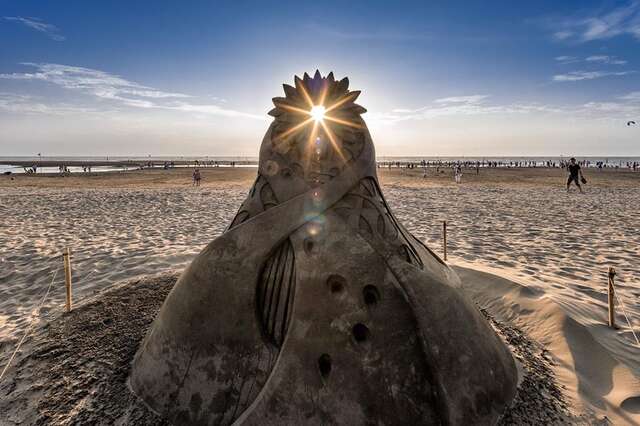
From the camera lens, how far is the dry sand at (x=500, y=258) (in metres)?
4.21

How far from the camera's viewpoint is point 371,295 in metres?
2.74

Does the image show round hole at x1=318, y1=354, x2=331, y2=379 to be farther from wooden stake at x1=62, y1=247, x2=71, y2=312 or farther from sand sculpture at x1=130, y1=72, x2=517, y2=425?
Answer: wooden stake at x1=62, y1=247, x2=71, y2=312

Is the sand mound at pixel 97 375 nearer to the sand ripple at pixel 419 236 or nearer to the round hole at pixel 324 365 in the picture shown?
the sand ripple at pixel 419 236

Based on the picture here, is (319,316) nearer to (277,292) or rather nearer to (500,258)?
(277,292)

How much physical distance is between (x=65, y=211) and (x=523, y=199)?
2428 centimetres

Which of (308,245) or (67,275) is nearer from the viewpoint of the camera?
(308,245)

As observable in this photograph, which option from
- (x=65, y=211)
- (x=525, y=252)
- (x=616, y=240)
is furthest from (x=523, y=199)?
(x=65, y=211)

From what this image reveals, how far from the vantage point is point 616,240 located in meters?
9.91

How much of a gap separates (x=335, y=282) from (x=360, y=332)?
42cm

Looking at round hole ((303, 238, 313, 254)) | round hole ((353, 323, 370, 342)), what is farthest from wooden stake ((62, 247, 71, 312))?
round hole ((353, 323, 370, 342))

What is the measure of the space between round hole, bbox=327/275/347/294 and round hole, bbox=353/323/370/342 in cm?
30

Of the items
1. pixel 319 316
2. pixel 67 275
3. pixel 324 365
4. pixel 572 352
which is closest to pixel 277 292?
pixel 319 316

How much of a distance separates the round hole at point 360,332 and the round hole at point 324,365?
26cm

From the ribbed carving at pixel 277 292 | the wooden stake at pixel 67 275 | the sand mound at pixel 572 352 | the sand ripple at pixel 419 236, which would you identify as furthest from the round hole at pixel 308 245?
the wooden stake at pixel 67 275
